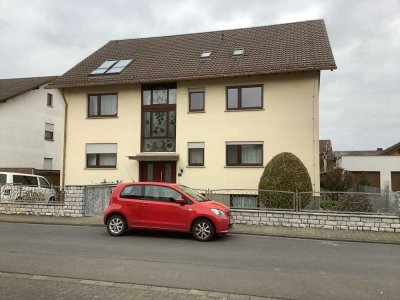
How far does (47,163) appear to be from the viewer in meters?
31.2

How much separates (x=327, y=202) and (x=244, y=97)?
7.38 metres

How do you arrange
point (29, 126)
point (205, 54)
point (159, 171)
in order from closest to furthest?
1. point (159, 171)
2. point (205, 54)
3. point (29, 126)

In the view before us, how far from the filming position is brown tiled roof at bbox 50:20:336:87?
18.6 metres

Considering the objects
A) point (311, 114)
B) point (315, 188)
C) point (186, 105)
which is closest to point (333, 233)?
point (315, 188)

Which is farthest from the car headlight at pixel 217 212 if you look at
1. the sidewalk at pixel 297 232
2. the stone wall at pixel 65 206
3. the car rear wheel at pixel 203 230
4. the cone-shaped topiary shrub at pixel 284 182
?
the stone wall at pixel 65 206

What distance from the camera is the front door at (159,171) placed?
20.0 metres

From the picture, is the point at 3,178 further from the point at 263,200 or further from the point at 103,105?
the point at 263,200

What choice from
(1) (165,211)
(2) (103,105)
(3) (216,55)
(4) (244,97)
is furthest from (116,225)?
(3) (216,55)

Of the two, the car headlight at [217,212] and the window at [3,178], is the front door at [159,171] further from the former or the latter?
the car headlight at [217,212]

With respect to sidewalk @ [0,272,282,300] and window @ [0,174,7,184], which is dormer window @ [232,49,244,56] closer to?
window @ [0,174,7,184]

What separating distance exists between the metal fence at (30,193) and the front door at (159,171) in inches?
204

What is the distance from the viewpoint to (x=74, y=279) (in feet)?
21.4

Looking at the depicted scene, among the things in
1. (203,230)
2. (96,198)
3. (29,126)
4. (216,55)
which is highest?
(216,55)

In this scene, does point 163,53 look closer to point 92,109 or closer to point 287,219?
point 92,109
